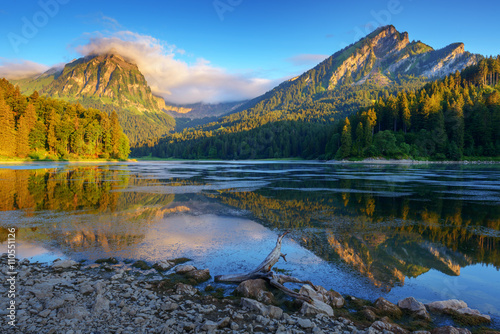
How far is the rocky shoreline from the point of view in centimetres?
568

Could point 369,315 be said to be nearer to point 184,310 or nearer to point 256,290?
point 256,290

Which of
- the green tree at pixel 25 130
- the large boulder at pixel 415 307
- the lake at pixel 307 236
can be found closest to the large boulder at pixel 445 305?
the large boulder at pixel 415 307

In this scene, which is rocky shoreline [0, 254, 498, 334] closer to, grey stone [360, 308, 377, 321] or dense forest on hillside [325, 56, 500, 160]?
grey stone [360, 308, 377, 321]

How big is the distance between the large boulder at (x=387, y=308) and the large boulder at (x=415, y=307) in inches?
10.8

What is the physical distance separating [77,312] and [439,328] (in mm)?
8281

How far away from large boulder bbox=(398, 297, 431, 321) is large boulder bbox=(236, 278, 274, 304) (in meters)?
3.53

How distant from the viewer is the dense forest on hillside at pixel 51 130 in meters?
77.2

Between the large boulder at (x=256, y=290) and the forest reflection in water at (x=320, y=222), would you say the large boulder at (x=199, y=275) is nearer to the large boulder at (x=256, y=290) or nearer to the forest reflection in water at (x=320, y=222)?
the large boulder at (x=256, y=290)

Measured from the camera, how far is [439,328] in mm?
5746

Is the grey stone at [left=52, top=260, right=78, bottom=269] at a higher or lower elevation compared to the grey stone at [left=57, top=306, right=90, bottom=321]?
lower

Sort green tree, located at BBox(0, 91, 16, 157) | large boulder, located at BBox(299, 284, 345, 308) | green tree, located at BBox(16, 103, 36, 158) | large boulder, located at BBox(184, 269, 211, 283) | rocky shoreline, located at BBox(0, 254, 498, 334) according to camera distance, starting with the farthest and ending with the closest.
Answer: green tree, located at BBox(16, 103, 36, 158) < green tree, located at BBox(0, 91, 16, 157) < large boulder, located at BBox(184, 269, 211, 283) < large boulder, located at BBox(299, 284, 345, 308) < rocky shoreline, located at BBox(0, 254, 498, 334)

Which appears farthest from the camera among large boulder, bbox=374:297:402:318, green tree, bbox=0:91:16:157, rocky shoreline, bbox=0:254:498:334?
green tree, bbox=0:91:16:157

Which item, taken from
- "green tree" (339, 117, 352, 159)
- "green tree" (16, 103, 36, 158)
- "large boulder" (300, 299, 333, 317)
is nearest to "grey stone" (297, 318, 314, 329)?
"large boulder" (300, 299, 333, 317)

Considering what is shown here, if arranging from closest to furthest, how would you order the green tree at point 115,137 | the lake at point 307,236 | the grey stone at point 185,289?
1. the grey stone at point 185,289
2. the lake at point 307,236
3. the green tree at point 115,137
